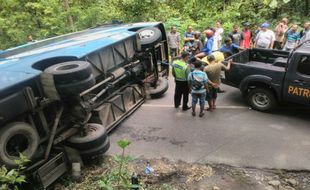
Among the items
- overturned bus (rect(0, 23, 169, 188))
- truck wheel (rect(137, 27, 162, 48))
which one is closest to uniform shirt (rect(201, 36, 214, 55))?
truck wheel (rect(137, 27, 162, 48))

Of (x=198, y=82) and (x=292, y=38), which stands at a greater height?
(x=292, y=38)

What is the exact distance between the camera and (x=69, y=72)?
530 centimetres

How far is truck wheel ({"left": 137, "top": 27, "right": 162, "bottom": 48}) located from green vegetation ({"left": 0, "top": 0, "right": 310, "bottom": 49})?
24.0 feet

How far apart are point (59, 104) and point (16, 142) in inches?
42.3

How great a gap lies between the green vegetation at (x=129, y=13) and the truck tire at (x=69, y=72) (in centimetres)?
1133

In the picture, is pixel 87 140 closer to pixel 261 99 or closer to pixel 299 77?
pixel 261 99

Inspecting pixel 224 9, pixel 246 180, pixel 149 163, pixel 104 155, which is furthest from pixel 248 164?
pixel 224 9

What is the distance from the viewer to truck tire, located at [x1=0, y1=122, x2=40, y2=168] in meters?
4.79

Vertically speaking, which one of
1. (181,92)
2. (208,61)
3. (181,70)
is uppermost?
(208,61)

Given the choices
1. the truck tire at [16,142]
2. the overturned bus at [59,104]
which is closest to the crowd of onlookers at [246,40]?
the overturned bus at [59,104]

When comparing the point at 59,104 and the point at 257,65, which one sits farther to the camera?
the point at 257,65

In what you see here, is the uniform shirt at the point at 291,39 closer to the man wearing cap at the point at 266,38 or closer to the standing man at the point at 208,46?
the man wearing cap at the point at 266,38

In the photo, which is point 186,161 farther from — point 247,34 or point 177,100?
point 247,34

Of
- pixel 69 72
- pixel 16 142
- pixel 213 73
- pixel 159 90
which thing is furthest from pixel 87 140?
pixel 159 90
